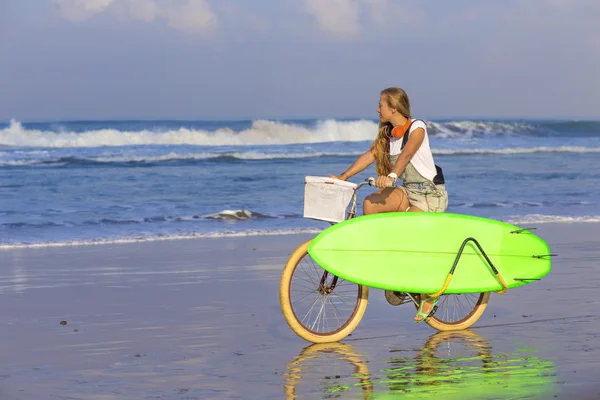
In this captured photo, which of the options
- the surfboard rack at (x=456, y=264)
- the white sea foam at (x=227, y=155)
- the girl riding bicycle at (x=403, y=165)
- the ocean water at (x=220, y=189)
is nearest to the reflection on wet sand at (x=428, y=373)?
the surfboard rack at (x=456, y=264)

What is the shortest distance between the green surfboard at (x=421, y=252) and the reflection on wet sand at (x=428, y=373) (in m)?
0.44

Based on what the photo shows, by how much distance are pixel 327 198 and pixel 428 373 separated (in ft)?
4.73

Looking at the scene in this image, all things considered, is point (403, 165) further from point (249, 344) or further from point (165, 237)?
point (165, 237)

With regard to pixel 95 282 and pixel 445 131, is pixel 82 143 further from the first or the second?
pixel 95 282

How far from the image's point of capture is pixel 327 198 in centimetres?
615

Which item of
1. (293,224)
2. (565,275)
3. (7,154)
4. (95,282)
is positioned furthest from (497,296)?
(7,154)

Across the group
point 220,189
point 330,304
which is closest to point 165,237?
point 330,304

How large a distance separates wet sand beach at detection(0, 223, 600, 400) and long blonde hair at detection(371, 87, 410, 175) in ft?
3.74

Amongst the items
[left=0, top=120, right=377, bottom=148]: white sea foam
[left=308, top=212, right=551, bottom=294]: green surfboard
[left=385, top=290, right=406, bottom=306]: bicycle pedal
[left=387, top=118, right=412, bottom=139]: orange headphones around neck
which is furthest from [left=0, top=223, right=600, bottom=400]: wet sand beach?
[left=0, top=120, right=377, bottom=148]: white sea foam

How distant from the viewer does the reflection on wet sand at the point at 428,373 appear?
4.80 metres

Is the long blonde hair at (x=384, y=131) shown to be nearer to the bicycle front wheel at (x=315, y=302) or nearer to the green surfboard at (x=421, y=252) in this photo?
the green surfboard at (x=421, y=252)

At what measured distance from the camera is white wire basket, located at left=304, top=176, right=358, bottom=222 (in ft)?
20.0

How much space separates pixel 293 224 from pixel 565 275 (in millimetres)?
6173

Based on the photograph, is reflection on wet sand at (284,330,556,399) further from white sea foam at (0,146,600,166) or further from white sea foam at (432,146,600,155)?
white sea foam at (432,146,600,155)
